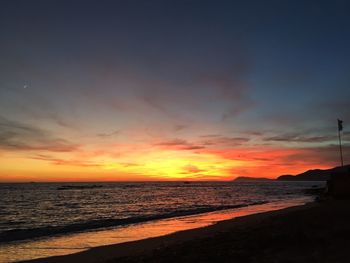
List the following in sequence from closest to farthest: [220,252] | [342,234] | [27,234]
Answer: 1. [220,252]
2. [342,234]
3. [27,234]

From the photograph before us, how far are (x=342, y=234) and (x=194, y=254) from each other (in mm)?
7037

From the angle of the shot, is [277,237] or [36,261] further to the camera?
[277,237]

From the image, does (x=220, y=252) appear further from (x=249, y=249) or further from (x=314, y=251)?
(x=314, y=251)

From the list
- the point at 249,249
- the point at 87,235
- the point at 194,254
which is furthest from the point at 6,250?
the point at 249,249

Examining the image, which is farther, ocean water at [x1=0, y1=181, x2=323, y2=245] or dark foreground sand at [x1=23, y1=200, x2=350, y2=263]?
ocean water at [x1=0, y1=181, x2=323, y2=245]

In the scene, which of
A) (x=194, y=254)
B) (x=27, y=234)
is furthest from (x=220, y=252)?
(x=27, y=234)

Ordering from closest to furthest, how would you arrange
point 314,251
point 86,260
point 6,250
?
1. point 314,251
2. point 86,260
3. point 6,250

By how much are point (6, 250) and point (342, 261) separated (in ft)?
50.0

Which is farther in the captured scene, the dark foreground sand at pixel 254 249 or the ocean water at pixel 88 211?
the ocean water at pixel 88 211

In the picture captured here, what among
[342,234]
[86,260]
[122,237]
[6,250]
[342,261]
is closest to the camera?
[342,261]

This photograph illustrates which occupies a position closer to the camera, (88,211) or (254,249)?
(254,249)

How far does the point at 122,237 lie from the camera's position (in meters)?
21.7

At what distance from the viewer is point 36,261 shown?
14.4 metres

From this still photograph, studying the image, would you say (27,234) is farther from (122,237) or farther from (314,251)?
(314,251)
